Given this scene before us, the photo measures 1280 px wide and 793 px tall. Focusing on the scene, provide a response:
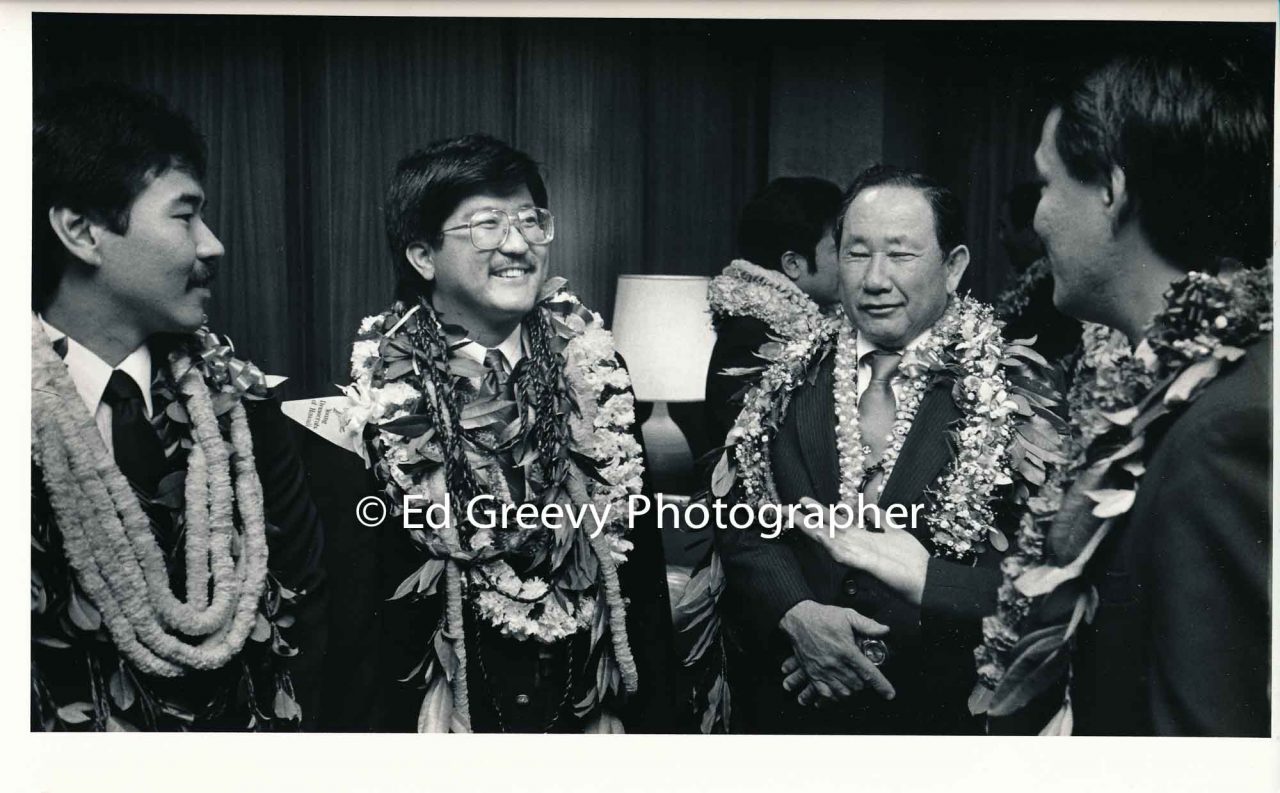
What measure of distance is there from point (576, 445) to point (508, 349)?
0.97ft

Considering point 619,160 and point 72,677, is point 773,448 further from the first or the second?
point 72,677

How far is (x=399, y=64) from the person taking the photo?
3162 millimetres

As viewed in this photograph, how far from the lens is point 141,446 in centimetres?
308

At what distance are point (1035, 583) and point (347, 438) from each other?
1748 millimetres

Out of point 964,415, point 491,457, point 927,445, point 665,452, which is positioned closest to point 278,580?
point 491,457

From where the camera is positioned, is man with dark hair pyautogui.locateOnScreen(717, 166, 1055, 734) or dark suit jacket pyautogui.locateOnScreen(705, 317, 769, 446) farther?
dark suit jacket pyautogui.locateOnScreen(705, 317, 769, 446)

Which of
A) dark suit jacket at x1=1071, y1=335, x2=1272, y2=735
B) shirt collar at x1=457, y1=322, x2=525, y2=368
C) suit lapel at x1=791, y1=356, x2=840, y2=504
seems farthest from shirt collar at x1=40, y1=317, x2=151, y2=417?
dark suit jacket at x1=1071, y1=335, x2=1272, y2=735

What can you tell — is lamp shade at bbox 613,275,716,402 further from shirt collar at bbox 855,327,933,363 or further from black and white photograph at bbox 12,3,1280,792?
shirt collar at bbox 855,327,933,363

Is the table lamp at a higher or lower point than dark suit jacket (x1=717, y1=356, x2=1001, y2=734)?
higher

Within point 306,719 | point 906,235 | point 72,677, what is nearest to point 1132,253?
point 906,235

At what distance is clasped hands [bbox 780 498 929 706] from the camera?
3.11 m

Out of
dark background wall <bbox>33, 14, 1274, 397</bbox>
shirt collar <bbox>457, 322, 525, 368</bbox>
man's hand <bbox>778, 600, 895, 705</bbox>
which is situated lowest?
man's hand <bbox>778, 600, 895, 705</bbox>

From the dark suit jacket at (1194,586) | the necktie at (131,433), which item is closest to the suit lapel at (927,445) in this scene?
the dark suit jacket at (1194,586)

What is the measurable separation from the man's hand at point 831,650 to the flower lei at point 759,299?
0.71 meters
